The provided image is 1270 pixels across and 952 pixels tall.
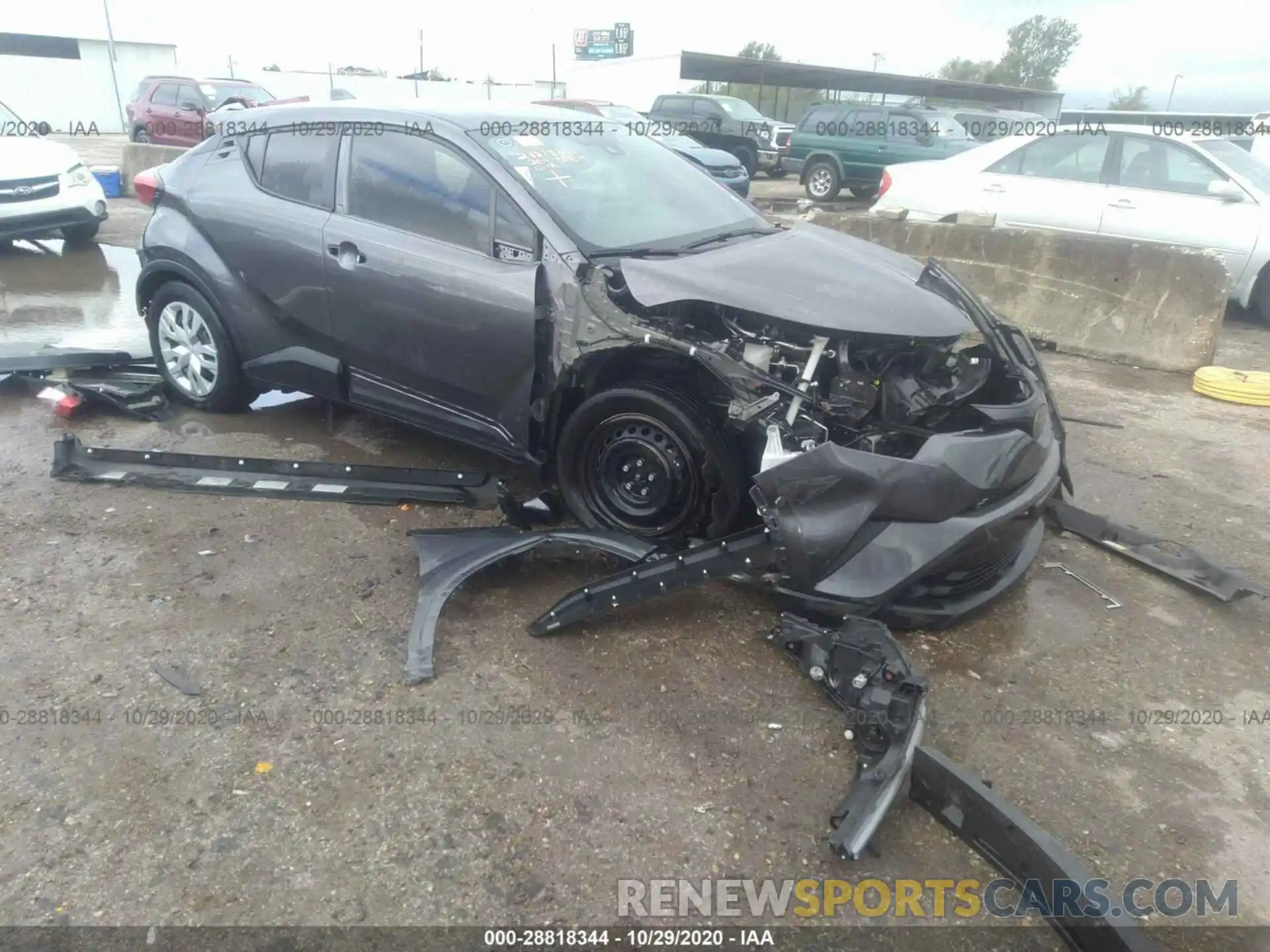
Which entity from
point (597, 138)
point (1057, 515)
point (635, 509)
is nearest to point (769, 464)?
point (635, 509)

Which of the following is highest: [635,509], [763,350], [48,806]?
[763,350]

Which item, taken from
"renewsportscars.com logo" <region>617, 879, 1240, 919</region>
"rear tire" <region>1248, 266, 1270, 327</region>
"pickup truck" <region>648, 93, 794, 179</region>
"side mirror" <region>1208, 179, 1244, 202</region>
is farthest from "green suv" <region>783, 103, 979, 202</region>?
"renewsportscars.com logo" <region>617, 879, 1240, 919</region>

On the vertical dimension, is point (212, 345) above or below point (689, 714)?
above

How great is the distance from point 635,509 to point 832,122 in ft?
46.3

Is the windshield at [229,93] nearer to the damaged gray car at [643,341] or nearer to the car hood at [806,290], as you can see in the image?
the damaged gray car at [643,341]

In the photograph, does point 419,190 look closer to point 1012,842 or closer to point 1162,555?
point 1012,842

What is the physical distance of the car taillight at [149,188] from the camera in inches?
194

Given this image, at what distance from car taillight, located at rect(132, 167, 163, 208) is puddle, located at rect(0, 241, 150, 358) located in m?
1.04

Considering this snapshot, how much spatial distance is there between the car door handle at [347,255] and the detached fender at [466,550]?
4.46 ft

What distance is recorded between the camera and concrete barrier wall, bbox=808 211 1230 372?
20.7 ft

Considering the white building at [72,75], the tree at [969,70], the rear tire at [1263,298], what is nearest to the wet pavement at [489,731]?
the rear tire at [1263,298]

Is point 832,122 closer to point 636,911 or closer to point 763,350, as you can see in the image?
point 763,350

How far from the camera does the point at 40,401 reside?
17.2ft

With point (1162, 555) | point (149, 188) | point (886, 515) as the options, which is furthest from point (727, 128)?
point (886, 515)
